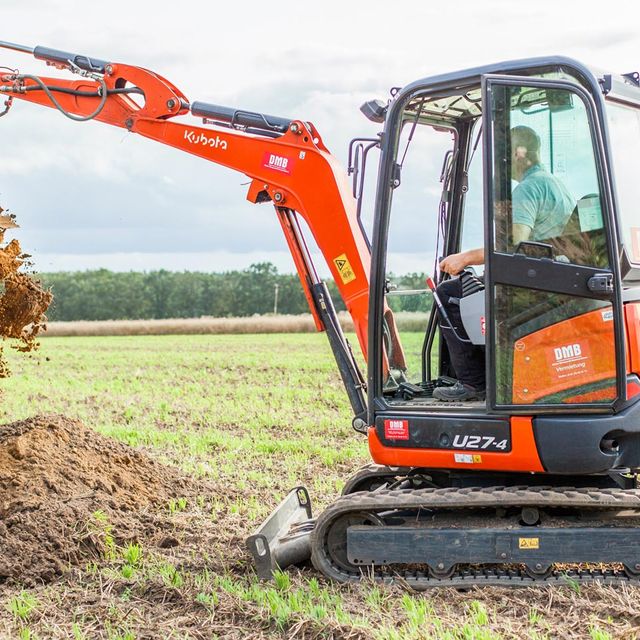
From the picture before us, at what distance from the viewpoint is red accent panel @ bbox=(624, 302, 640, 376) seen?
A: 5.45m

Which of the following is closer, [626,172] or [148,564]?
[626,172]

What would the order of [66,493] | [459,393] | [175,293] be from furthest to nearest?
[175,293], [66,493], [459,393]

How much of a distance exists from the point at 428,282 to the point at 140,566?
114 inches

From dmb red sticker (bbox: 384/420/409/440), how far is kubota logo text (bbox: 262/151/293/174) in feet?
6.86

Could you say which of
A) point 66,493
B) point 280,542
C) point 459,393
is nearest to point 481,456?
point 459,393

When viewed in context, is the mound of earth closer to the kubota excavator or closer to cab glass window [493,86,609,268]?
the kubota excavator

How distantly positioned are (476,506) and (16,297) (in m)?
4.61

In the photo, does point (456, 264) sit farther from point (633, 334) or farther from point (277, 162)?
point (277, 162)

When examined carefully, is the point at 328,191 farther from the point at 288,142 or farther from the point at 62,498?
the point at 62,498

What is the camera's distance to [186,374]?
19.6 m

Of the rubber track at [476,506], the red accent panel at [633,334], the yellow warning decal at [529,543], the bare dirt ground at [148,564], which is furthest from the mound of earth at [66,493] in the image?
the red accent panel at [633,334]

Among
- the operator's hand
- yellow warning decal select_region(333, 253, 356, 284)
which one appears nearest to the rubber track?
the operator's hand

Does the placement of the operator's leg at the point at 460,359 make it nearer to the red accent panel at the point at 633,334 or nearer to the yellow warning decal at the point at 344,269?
the yellow warning decal at the point at 344,269

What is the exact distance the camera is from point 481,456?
5707 mm
